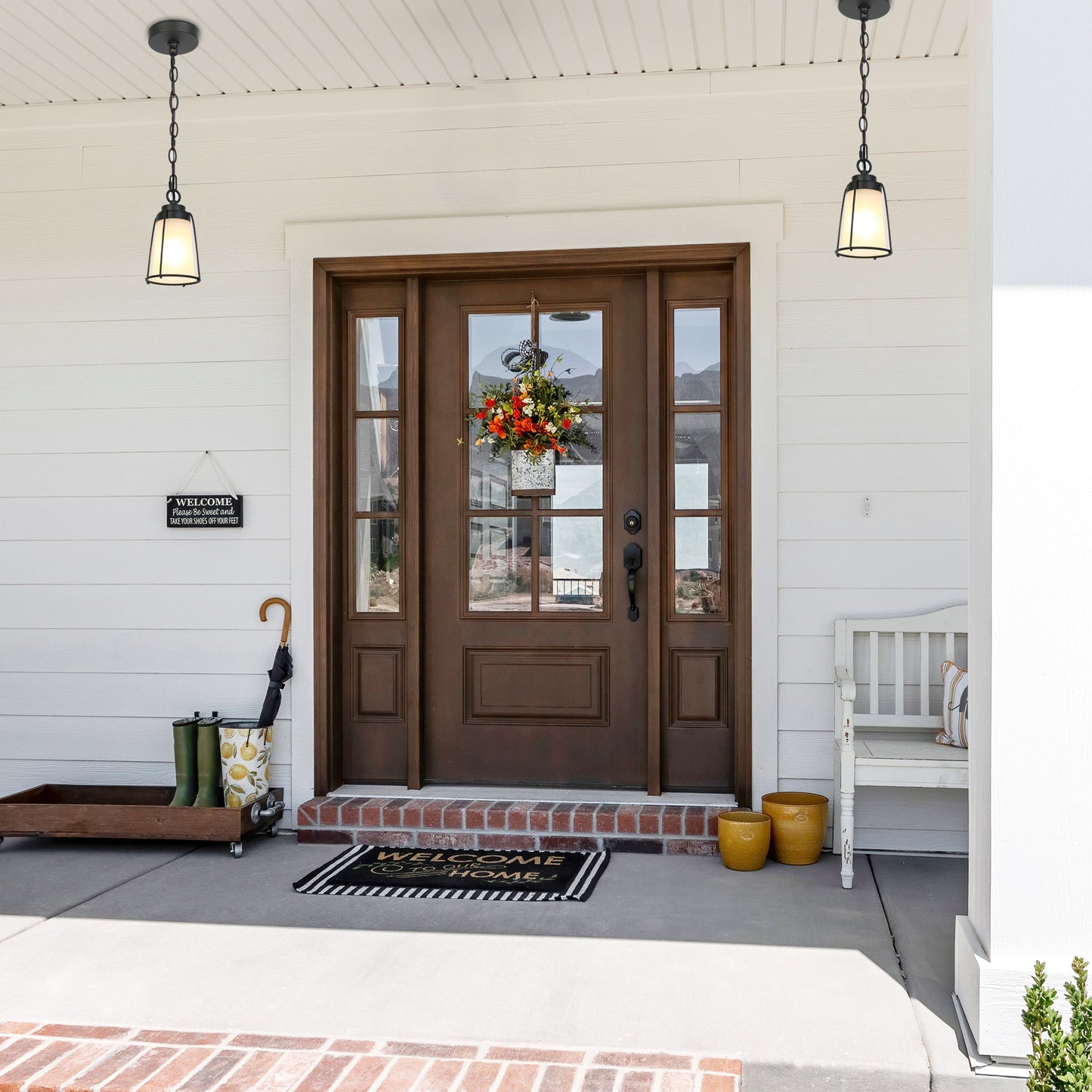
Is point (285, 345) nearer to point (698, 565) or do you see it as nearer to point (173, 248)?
point (173, 248)

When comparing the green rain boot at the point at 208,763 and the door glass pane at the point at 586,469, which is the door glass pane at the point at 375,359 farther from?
the green rain boot at the point at 208,763

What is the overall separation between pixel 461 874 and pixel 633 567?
1334 mm

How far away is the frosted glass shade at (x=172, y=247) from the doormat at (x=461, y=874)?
80.3 inches

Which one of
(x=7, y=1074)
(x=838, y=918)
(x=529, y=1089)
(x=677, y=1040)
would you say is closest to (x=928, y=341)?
(x=838, y=918)

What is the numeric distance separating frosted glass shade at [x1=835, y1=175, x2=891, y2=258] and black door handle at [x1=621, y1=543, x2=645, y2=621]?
1.43 meters

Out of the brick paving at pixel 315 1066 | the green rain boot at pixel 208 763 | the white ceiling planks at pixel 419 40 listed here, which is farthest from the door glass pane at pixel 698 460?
the brick paving at pixel 315 1066

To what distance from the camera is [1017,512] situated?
2391 millimetres

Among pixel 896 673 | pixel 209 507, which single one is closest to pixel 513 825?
pixel 896 673

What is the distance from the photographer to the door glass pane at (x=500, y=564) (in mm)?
4516

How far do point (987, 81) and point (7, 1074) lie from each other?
294 cm

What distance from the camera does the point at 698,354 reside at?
173 inches

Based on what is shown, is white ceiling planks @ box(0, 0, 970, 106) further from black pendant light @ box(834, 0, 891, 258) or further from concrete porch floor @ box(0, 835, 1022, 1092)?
concrete porch floor @ box(0, 835, 1022, 1092)

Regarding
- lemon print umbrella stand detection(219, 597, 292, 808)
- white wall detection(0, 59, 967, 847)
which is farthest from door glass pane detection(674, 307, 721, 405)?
lemon print umbrella stand detection(219, 597, 292, 808)

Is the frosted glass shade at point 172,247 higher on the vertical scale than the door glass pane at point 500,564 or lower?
higher
